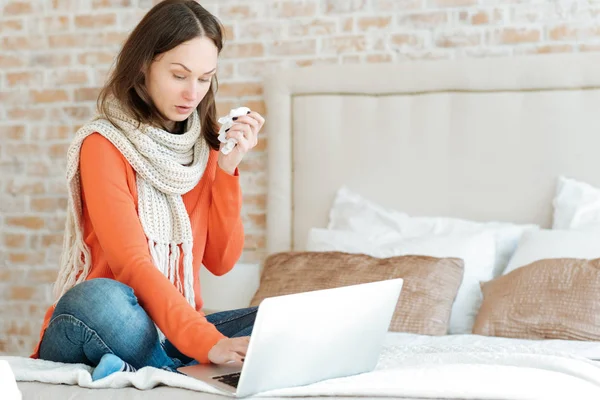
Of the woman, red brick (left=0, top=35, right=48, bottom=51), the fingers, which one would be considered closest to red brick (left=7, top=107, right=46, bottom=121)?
red brick (left=0, top=35, right=48, bottom=51)

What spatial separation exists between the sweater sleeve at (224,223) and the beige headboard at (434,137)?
1.01 m

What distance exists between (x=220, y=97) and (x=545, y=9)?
1.27 meters

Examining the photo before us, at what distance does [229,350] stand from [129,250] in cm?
36

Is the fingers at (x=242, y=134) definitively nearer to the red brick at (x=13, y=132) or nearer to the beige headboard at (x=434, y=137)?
the beige headboard at (x=434, y=137)

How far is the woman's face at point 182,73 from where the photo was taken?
1.85 metres

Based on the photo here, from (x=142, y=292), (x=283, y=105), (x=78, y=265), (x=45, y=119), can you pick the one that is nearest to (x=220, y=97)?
(x=283, y=105)

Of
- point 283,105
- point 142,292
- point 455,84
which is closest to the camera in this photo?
point 142,292

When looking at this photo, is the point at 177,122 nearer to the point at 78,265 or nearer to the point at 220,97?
the point at 78,265

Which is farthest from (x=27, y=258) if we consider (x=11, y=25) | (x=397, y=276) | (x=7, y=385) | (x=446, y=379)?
(x=446, y=379)

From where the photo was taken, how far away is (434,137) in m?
2.93

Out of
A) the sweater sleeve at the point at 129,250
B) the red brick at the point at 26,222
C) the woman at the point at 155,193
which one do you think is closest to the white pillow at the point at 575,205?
the woman at the point at 155,193

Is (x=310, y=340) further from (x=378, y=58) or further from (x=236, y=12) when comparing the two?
(x=236, y=12)

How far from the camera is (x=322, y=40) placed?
3.18 meters

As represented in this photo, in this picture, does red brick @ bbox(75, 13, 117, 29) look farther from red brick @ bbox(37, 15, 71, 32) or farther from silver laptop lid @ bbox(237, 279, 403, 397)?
silver laptop lid @ bbox(237, 279, 403, 397)
